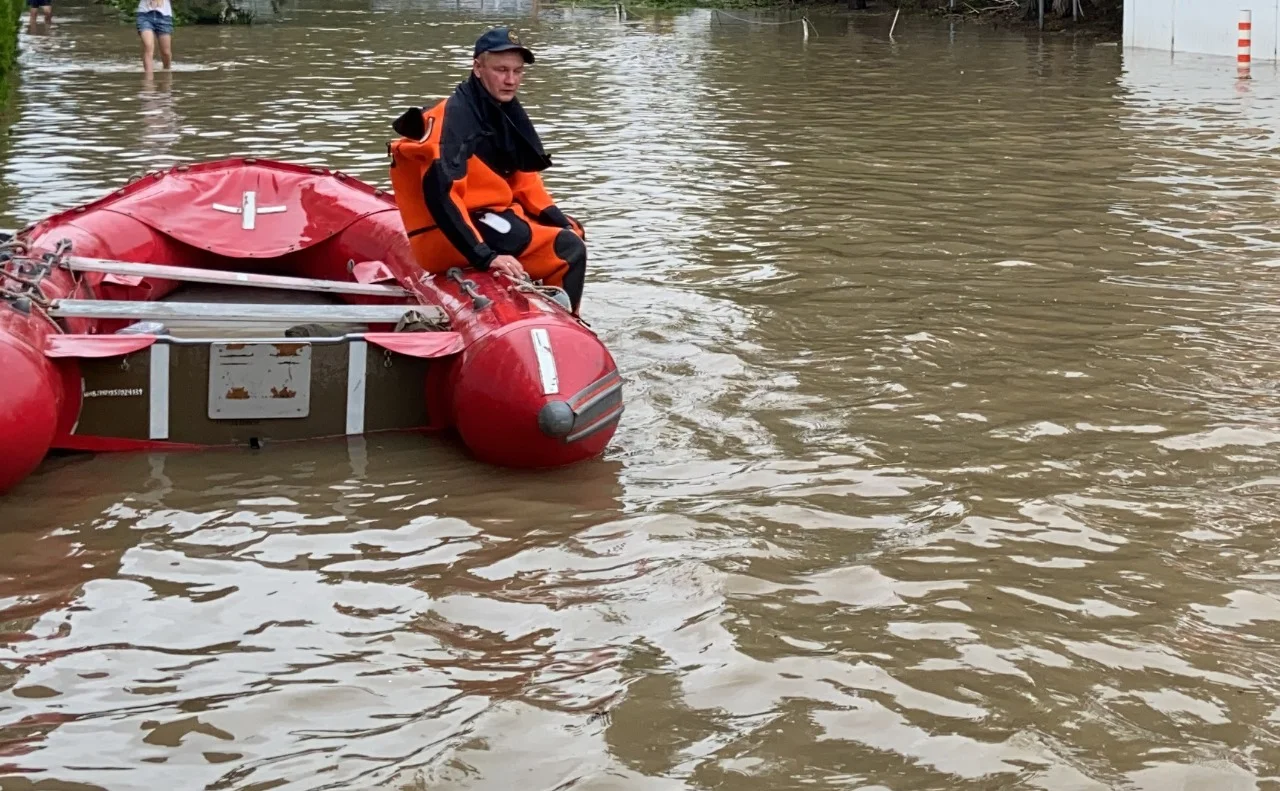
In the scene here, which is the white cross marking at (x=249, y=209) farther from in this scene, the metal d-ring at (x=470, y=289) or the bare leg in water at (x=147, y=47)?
the bare leg in water at (x=147, y=47)

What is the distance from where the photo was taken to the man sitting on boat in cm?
593

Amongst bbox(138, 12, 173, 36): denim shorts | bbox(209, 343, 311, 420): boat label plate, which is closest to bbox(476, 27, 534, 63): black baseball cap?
bbox(209, 343, 311, 420): boat label plate

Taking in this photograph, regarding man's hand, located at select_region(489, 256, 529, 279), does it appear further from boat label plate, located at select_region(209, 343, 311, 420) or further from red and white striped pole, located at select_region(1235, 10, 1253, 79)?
red and white striped pole, located at select_region(1235, 10, 1253, 79)

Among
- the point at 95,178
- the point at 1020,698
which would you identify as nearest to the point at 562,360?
the point at 1020,698

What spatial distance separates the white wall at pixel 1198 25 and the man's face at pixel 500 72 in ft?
51.2

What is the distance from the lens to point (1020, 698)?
12.1 ft

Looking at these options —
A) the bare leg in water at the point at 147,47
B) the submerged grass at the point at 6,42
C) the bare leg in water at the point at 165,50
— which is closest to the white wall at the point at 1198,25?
the bare leg in water at the point at 165,50

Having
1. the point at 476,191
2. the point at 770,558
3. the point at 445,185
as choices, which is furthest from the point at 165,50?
the point at 770,558

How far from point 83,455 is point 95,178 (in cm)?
629

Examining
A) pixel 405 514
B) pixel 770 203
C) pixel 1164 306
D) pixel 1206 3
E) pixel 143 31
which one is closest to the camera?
pixel 405 514

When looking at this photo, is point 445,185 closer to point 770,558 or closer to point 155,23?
point 770,558

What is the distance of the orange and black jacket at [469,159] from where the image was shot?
19.4 feet

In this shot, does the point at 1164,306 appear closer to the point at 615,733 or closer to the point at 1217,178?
the point at 1217,178

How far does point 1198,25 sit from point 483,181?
1706 cm
